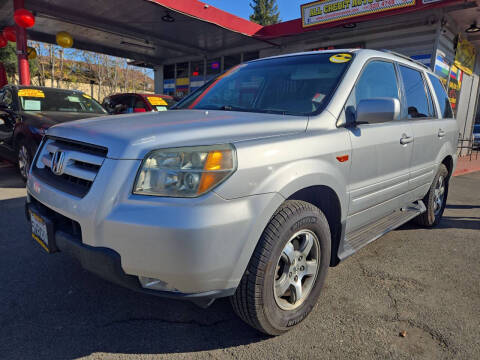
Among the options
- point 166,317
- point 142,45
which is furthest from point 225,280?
point 142,45

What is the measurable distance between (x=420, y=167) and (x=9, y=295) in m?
3.72

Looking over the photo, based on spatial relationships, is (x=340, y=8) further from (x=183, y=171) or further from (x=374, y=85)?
(x=183, y=171)

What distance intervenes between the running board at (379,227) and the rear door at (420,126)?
0.13 metres

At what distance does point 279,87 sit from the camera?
2.66 meters

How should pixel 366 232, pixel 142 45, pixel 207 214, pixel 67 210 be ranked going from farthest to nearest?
pixel 142 45 → pixel 366 232 → pixel 67 210 → pixel 207 214

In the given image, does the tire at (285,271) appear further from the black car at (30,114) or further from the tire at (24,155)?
the tire at (24,155)

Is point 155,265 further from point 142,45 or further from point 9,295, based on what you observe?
point 142,45

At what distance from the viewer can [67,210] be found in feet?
5.73

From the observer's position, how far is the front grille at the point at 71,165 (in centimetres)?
175

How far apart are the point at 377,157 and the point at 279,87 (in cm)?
95

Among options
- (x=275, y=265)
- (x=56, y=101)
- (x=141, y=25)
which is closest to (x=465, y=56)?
(x=141, y=25)

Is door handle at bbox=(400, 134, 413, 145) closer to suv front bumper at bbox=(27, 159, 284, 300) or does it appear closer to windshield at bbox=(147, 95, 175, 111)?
suv front bumper at bbox=(27, 159, 284, 300)

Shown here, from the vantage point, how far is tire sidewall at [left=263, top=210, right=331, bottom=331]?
181cm

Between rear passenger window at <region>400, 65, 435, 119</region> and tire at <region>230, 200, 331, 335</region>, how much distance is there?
1839 millimetres
